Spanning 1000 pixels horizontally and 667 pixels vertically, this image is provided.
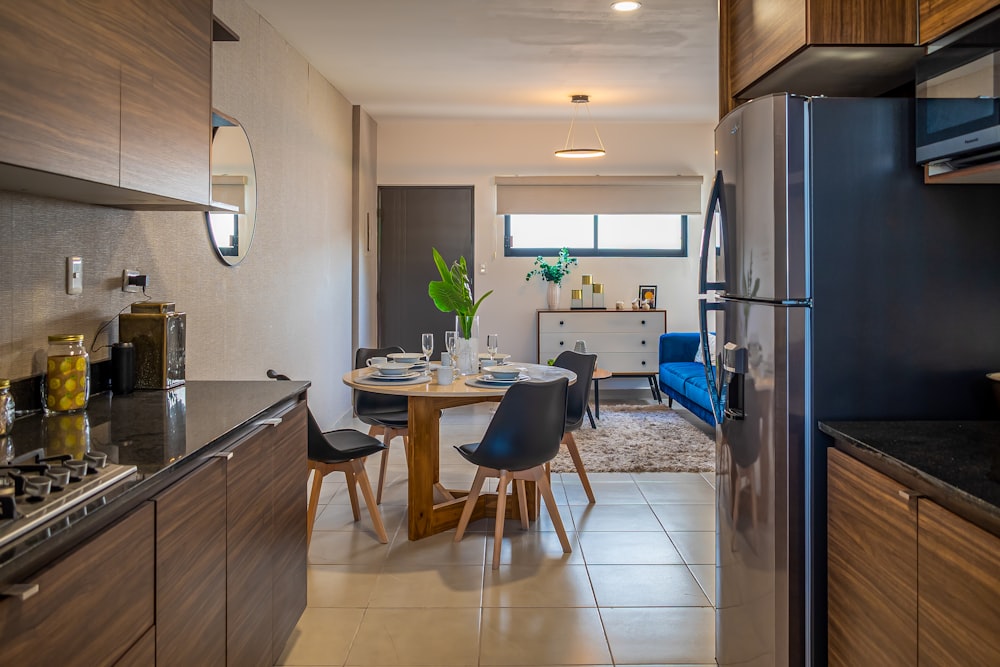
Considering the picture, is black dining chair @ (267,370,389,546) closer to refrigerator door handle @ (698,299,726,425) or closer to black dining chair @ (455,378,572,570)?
black dining chair @ (455,378,572,570)

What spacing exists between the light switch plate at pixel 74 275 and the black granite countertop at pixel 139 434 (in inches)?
13.4

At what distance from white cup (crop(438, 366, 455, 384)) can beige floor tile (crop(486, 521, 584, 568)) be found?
763 millimetres

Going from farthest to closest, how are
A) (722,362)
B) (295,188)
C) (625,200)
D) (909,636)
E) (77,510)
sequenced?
(625,200), (295,188), (722,362), (909,636), (77,510)

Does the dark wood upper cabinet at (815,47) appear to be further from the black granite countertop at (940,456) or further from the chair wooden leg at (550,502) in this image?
the chair wooden leg at (550,502)

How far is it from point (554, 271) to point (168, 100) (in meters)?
5.56

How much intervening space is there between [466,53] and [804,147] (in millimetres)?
3618

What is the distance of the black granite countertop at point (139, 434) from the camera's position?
113 cm

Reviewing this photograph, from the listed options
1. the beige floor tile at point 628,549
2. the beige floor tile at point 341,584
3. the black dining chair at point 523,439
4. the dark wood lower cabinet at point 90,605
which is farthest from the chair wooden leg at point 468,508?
the dark wood lower cabinet at point 90,605

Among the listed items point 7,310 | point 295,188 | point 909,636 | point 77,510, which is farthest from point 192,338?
point 909,636

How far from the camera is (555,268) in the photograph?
7520 mm

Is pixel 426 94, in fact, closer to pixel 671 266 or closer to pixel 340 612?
pixel 671 266

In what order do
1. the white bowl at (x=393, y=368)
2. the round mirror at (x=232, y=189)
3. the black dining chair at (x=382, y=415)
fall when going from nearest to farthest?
the round mirror at (x=232, y=189)
the white bowl at (x=393, y=368)
the black dining chair at (x=382, y=415)

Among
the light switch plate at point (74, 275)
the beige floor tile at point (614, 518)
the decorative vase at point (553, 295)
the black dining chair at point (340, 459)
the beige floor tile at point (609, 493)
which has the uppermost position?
the decorative vase at point (553, 295)

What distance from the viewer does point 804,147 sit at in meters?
1.86
